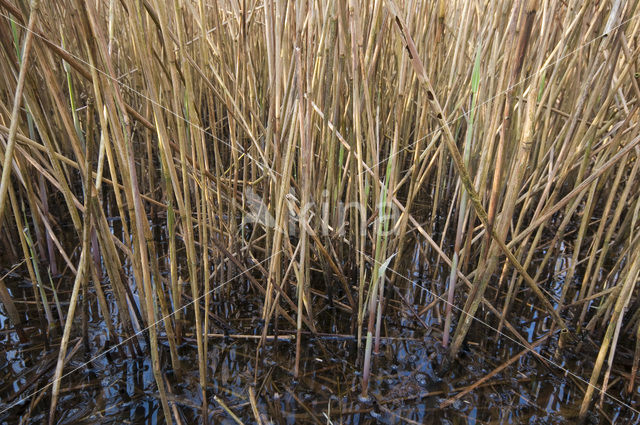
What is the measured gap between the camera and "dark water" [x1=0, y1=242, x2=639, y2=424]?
3.46 feet

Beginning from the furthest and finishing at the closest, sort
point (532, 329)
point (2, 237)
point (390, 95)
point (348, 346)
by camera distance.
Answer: point (390, 95) → point (2, 237) → point (532, 329) → point (348, 346)

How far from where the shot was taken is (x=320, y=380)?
118 cm

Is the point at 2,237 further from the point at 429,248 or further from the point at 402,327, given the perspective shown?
the point at 429,248

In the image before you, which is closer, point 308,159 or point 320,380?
point 308,159

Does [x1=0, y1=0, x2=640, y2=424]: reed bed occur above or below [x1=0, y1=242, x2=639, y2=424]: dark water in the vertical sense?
above

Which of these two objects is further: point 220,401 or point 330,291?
point 330,291

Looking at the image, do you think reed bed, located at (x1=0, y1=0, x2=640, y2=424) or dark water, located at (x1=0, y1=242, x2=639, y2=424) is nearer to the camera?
reed bed, located at (x1=0, y1=0, x2=640, y2=424)

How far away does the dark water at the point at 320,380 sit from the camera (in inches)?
41.5

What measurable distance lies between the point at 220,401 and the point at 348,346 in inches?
16.7

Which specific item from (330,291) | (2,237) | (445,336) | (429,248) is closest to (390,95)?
(429,248)

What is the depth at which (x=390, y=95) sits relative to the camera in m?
1.77

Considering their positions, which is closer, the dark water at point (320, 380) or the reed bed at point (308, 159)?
the reed bed at point (308, 159)

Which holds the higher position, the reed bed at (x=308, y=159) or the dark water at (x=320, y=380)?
the reed bed at (x=308, y=159)

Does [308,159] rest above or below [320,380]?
above
